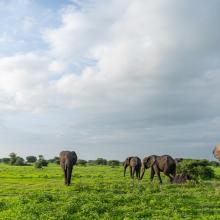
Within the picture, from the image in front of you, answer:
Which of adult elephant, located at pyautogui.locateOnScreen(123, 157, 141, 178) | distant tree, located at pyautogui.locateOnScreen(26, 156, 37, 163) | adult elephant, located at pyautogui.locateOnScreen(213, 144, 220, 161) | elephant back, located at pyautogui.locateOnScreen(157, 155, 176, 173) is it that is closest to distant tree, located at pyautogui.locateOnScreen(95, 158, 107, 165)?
distant tree, located at pyautogui.locateOnScreen(26, 156, 37, 163)

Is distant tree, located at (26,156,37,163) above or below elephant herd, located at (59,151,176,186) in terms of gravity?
above

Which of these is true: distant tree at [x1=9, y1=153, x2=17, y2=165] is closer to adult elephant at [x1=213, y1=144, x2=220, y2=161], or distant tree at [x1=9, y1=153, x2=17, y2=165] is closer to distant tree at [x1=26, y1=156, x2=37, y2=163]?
distant tree at [x1=26, y1=156, x2=37, y2=163]

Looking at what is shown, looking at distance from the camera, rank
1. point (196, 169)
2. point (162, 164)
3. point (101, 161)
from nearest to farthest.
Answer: point (162, 164) → point (196, 169) → point (101, 161)

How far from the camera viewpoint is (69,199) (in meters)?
21.7

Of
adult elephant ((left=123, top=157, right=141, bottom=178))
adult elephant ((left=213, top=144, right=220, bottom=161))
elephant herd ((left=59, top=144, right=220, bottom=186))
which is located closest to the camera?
adult elephant ((left=213, top=144, right=220, bottom=161))

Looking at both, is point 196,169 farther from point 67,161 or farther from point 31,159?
point 31,159

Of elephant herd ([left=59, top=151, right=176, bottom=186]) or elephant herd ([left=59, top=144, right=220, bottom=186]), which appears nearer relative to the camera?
→ elephant herd ([left=59, top=151, right=176, bottom=186])

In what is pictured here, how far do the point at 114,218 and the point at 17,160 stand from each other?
69994 mm

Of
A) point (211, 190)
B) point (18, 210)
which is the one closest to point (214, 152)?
point (211, 190)

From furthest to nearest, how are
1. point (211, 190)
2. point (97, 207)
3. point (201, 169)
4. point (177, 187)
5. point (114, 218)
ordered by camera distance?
point (201, 169) < point (177, 187) < point (211, 190) < point (97, 207) < point (114, 218)

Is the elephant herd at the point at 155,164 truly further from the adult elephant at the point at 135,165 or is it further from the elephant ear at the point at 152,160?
the adult elephant at the point at 135,165

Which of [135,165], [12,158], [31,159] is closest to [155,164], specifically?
[135,165]

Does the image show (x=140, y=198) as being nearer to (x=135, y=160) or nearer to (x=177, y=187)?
(x=177, y=187)

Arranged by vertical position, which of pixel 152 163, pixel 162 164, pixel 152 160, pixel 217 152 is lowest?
pixel 162 164
